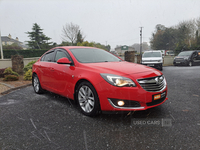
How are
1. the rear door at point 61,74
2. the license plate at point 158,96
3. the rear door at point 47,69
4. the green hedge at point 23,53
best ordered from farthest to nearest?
the green hedge at point 23,53 < the rear door at point 47,69 < the rear door at point 61,74 < the license plate at point 158,96

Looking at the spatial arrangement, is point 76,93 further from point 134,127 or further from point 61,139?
point 134,127

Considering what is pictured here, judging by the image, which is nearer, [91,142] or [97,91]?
[91,142]

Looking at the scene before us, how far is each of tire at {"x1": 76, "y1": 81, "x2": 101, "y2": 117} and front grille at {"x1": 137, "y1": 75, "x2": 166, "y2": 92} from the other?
0.92 metres

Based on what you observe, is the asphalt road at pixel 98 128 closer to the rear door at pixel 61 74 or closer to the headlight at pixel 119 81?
the rear door at pixel 61 74

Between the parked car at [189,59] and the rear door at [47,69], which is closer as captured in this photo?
the rear door at [47,69]

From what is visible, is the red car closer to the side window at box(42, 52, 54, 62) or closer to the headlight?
the headlight

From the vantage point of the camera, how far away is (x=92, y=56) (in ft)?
13.7

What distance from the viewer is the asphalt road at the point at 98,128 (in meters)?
2.36

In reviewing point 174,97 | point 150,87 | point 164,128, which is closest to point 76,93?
point 150,87

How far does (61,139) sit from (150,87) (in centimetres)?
185

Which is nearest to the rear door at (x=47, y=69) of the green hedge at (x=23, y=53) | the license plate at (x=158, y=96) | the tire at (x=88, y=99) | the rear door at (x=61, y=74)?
the rear door at (x=61, y=74)

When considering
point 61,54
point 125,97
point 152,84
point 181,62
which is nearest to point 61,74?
point 61,54

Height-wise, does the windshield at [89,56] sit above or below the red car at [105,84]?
above

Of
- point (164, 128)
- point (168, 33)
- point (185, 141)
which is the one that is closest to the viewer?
point (185, 141)
